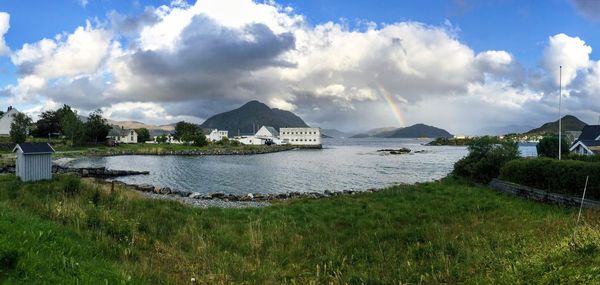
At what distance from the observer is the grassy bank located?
20.0ft

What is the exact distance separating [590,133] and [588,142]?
6.26m

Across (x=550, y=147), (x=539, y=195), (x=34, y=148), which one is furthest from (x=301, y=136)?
(x=539, y=195)

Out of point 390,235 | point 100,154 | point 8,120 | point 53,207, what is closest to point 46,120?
point 8,120

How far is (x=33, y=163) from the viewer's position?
22828 millimetres

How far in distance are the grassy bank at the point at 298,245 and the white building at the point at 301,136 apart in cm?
15605

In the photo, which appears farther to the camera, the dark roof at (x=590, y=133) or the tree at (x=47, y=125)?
the tree at (x=47, y=125)

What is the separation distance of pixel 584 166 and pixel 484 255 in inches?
502

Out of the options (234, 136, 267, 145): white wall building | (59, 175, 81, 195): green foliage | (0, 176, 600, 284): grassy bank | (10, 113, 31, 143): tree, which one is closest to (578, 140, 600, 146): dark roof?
(0, 176, 600, 284): grassy bank

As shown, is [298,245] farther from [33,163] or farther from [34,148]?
[34,148]

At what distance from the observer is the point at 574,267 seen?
545 centimetres

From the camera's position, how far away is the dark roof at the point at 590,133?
53184 mm

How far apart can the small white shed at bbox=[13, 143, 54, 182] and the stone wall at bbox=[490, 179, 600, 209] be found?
96.9 feet

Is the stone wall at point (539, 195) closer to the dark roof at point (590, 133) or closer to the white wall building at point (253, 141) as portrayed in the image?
the dark roof at point (590, 133)

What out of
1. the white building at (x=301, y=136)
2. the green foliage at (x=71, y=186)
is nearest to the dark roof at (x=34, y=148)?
the green foliage at (x=71, y=186)
